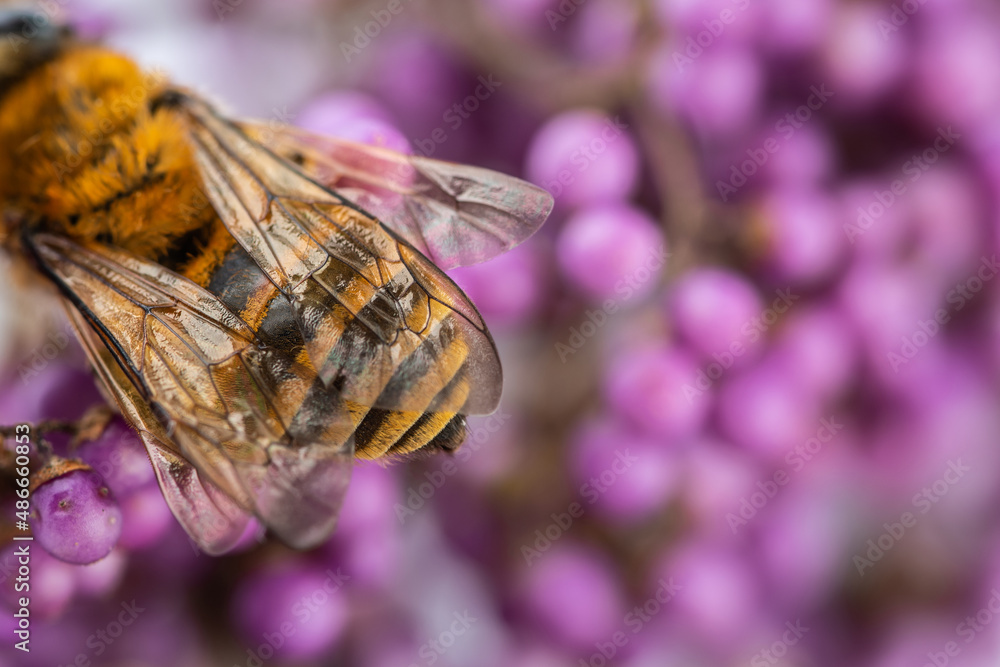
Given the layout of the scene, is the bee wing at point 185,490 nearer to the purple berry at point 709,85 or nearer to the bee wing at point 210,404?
the bee wing at point 210,404

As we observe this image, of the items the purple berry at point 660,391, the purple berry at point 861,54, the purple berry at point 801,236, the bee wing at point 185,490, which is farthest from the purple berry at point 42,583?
the purple berry at point 861,54

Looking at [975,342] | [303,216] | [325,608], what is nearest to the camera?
[303,216]

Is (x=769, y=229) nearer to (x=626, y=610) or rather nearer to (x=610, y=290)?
(x=610, y=290)

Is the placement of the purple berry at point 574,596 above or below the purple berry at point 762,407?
below

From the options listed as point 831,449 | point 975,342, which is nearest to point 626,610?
point 831,449

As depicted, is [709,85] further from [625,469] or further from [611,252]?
[625,469]

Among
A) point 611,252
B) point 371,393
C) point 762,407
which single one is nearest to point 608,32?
point 611,252
